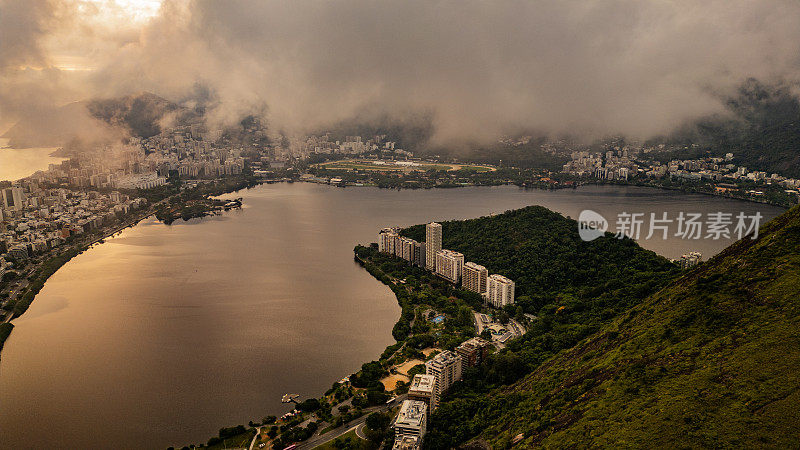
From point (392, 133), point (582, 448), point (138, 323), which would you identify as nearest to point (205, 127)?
point (392, 133)

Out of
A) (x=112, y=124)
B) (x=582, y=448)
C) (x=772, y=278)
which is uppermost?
(x=112, y=124)

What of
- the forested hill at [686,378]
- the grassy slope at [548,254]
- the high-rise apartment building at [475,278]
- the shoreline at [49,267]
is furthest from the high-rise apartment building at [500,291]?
the shoreline at [49,267]

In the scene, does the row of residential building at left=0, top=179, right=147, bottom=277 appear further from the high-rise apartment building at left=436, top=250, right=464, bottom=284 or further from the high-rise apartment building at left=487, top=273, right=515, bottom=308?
the high-rise apartment building at left=487, top=273, right=515, bottom=308

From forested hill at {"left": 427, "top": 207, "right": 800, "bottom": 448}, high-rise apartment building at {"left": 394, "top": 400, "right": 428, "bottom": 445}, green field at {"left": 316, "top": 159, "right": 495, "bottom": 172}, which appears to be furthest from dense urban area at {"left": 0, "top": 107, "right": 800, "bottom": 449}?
forested hill at {"left": 427, "top": 207, "right": 800, "bottom": 448}

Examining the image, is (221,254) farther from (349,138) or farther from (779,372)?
(349,138)

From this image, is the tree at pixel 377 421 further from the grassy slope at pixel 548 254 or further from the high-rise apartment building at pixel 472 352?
the grassy slope at pixel 548 254
